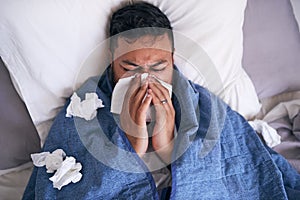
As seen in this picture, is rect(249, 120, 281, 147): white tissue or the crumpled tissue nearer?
the crumpled tissue

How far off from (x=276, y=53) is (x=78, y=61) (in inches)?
25.2

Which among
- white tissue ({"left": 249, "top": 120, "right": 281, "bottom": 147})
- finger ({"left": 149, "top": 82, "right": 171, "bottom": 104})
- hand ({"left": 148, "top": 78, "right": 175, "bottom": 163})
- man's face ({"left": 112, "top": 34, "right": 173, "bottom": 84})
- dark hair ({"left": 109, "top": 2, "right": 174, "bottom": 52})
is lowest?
white tissue ({"left": 249, "top": 120, "right": 281, "bottom": 147})

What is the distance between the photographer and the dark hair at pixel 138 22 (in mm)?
1003

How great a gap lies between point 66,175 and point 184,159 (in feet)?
0.94

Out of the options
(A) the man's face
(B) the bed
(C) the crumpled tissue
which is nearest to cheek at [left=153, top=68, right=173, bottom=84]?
(A) the man's face

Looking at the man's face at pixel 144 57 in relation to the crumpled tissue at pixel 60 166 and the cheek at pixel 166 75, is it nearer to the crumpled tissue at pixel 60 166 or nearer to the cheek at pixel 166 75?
the cheek at pixel 166 75

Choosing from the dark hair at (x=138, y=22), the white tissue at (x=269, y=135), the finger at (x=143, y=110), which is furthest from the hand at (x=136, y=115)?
the white tissue at (x=269, y=135)

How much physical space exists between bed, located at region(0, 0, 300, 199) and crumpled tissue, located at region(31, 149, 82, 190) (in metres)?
0.12

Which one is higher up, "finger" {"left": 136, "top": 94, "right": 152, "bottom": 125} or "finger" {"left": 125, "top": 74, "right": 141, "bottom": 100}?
"finger" {"left": 125, "top": 74, "right": 141, "bottom": 100}

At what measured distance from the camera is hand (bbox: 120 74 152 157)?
923mm

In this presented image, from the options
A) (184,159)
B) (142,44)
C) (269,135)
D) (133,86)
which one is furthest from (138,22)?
(269,135)

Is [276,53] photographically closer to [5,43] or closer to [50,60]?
[50,60]

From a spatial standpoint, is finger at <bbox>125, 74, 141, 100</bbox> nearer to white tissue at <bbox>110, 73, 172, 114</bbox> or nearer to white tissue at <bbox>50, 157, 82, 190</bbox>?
white tissue at <bbox>110, 73, 172, 114</bbox>

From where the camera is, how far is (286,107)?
120 centimetres
